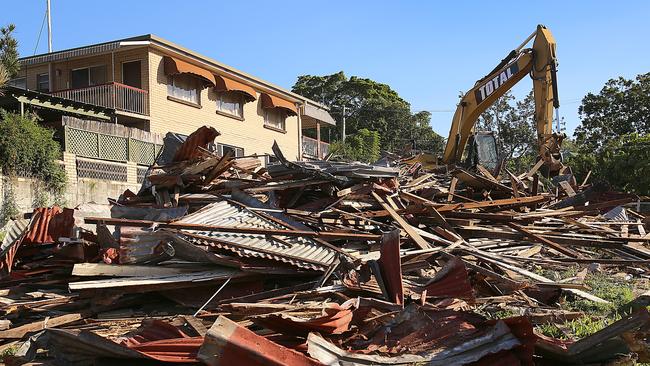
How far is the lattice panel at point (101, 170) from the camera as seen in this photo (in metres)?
17.9

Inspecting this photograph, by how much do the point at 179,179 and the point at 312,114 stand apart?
24.3 metres

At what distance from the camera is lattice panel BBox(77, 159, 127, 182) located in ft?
58.7

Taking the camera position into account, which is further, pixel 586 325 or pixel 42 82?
pixel 42 82

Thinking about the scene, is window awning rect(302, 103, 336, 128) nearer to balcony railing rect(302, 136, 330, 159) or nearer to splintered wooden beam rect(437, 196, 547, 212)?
balcony railing rect(302, 136, 330, 159)

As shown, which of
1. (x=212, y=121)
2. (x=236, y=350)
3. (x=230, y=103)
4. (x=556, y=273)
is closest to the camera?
(x=236, y=350)

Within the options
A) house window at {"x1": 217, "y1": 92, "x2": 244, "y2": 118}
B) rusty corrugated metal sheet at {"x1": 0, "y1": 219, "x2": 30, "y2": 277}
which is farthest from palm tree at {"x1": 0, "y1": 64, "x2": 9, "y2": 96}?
house window at {"x1": 217, "y1": 92, "x2": 244, "y2": 118}

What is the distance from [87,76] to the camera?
76.0ft

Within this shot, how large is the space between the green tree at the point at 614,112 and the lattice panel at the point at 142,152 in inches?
1250

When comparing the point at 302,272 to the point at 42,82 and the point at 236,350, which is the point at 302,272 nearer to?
the point at 236,350

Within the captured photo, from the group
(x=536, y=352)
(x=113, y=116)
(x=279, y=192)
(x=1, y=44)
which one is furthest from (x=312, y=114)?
(x=536, y=352)

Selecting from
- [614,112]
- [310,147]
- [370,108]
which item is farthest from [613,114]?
[310,147]

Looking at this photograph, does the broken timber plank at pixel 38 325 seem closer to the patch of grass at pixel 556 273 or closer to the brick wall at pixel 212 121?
the patch of grass at pixel 556 273

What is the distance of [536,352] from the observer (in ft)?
11.2

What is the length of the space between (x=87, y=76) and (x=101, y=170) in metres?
6.43
